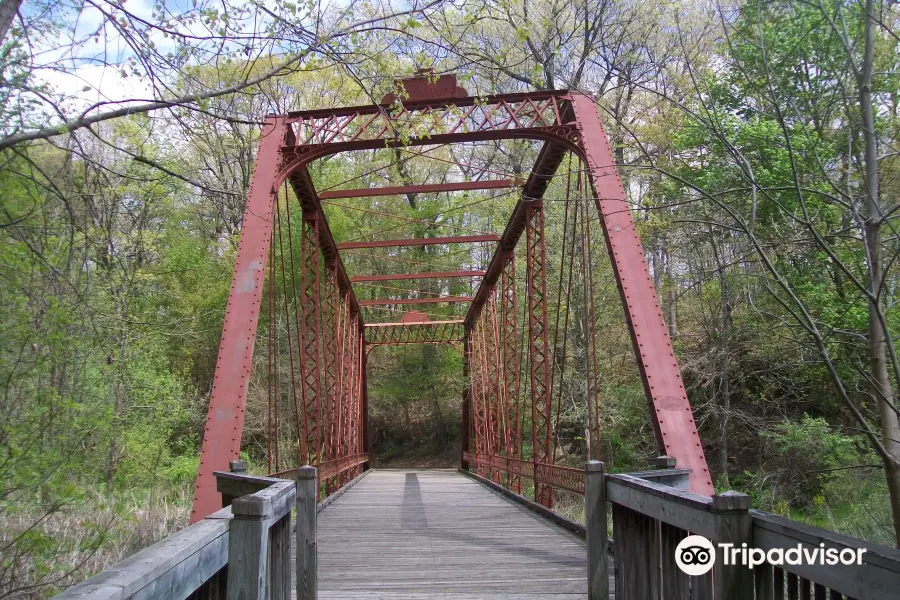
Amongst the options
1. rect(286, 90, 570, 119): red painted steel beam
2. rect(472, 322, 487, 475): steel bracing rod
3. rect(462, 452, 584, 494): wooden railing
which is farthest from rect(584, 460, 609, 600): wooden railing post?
rect(472, 322, 487, 475): steel bracing rod

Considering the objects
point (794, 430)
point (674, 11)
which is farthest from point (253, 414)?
point (674, 11)

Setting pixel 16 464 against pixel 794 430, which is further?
pixel 794 430

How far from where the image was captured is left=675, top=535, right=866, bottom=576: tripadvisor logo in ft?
6.15

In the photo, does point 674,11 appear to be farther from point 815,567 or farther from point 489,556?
point 489,556

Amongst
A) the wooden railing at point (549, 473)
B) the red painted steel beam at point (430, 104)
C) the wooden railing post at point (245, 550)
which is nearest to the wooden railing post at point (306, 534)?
the wooden railing post at point (245, 550)

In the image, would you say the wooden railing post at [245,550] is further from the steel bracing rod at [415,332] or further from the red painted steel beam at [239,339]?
the steel bracing rod at [415,332]

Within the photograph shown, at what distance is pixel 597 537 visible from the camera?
4.04 metres

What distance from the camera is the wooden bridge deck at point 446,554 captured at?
5.01 meters

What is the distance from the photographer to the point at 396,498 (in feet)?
41.0

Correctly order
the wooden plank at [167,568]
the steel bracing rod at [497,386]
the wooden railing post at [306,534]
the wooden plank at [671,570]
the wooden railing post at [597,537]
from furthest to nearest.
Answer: the steel bracing rod at [497,386], the wooden railing post at [306,534], the wooden railing post at [597,537], the wooden plank at [671,570], the wooden plank at [167,568]

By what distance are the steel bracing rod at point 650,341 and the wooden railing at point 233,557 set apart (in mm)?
2976

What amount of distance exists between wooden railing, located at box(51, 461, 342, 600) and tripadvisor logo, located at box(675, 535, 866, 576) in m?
1.72

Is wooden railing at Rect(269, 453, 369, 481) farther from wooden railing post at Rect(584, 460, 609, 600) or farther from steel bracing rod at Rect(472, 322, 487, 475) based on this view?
steel bracing rod at Rect(472, 322, 487, 475)

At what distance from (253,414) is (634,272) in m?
21.0
